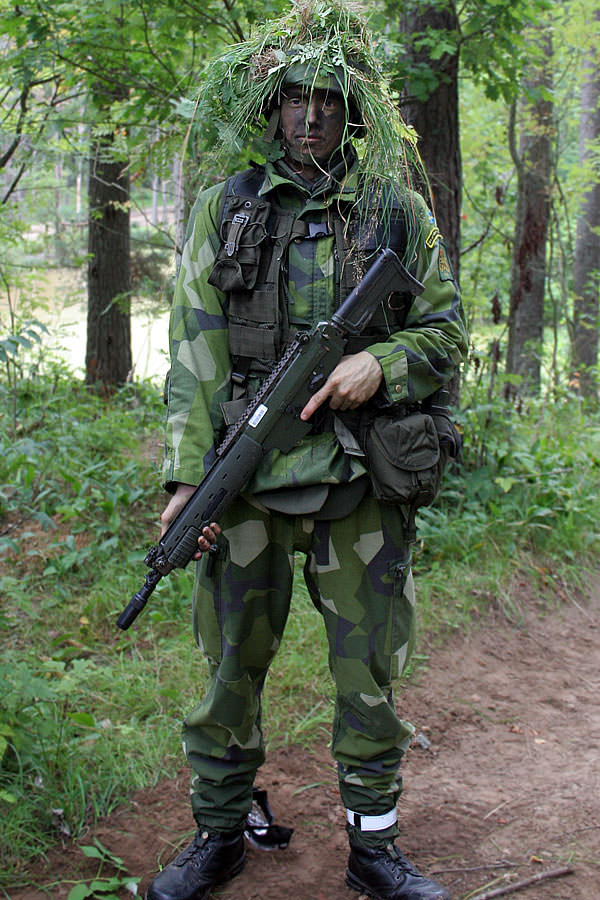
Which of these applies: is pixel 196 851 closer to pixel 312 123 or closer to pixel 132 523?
pixel 312 123

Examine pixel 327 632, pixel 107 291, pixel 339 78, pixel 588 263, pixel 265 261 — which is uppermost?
pixel 588 263

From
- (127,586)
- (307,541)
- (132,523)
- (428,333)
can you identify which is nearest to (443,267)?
(428,333)

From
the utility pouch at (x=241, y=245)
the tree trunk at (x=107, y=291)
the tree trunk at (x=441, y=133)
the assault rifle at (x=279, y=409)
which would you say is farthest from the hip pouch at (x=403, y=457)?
the tree trunk at (x=107, y=291)

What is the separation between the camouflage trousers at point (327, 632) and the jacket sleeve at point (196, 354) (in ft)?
0.70

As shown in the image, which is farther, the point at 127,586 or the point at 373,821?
the point at 127,586

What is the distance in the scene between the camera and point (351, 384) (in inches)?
84.9

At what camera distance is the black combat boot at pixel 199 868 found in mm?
2316

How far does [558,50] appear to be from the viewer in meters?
8.32

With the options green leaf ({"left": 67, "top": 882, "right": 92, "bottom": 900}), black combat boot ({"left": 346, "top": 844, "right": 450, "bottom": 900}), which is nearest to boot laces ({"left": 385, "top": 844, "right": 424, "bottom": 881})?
black combat boot ({"left": 346, "top": 844, "right": 450, "bottom": 900})

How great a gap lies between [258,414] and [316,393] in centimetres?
17

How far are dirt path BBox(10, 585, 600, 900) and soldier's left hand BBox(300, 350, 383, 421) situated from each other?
1503 millimetres

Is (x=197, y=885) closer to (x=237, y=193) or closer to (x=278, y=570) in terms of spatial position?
(x=278, y=570)

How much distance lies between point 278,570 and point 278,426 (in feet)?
1.44

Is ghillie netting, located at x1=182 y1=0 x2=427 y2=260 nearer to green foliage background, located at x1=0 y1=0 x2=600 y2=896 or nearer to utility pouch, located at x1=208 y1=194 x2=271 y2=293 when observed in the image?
utility pouch, located at x1=208 y1=194 x2=271 y2=293
